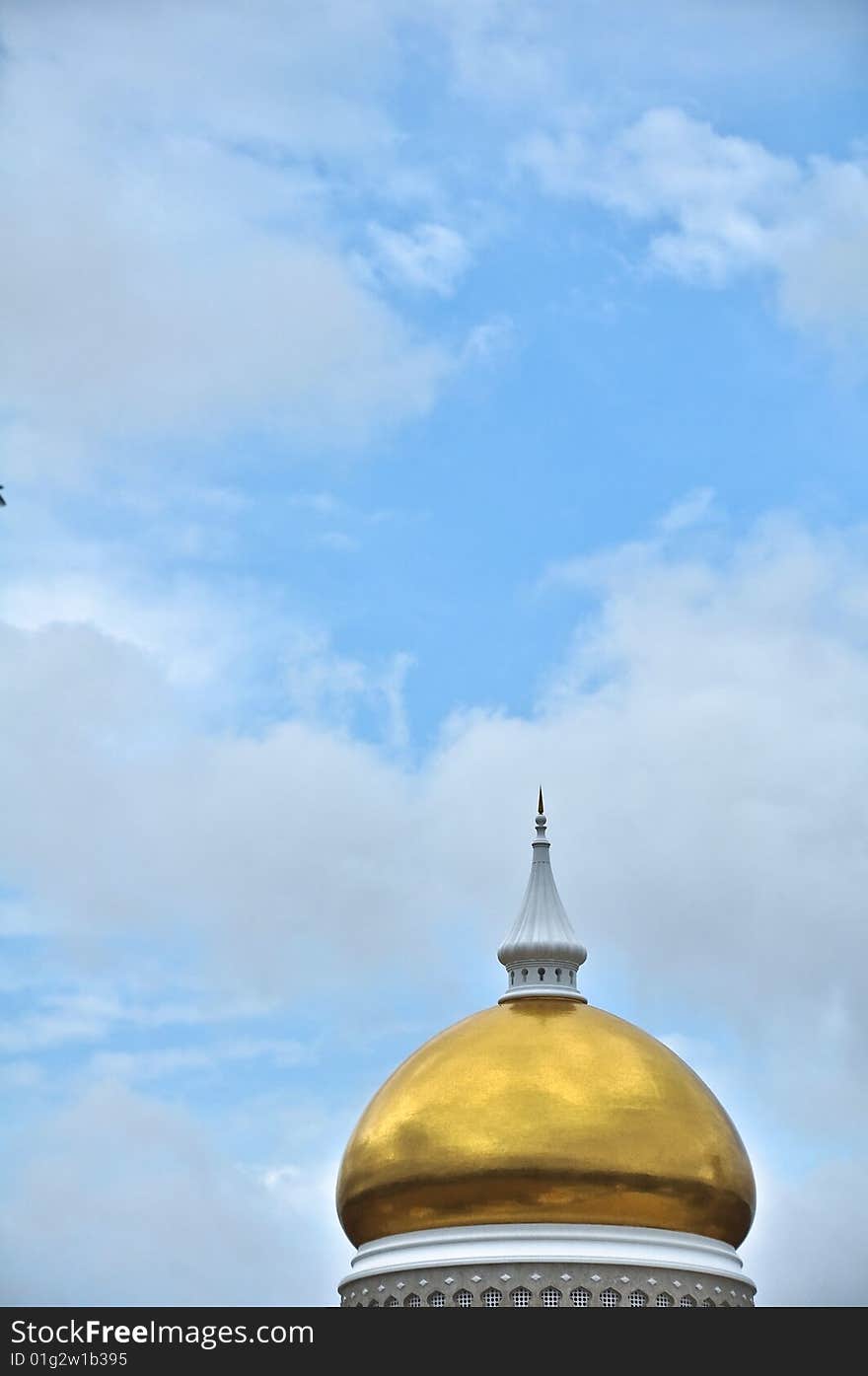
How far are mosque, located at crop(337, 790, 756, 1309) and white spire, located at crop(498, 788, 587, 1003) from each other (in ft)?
4.07

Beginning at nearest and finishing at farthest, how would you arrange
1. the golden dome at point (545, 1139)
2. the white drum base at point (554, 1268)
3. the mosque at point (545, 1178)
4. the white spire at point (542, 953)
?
the white drum base at point (554, 1268) → the mosque at point (545, 1178) → the golden dome at point (545, 1139) → the white spire at point (542, 953)

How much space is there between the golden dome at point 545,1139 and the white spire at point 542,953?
1.44m

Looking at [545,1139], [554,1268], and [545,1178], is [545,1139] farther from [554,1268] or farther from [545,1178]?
[554,1268]

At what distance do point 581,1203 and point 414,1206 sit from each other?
3165 mm

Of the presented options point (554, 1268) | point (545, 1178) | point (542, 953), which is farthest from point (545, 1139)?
point (542, 953)

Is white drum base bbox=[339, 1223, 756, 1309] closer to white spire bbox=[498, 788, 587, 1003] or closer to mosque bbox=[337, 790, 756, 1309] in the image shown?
mosque bbox=[337, 790, 756, 1309]

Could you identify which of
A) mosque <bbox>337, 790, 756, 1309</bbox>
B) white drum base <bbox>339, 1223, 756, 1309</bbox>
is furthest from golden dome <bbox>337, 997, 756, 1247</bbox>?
white drum base <bbox>339, 1223, 756, 1309</bbox>

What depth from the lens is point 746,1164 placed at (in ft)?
155

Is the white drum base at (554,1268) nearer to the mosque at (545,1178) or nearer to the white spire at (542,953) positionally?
the mosque at (545,1178)

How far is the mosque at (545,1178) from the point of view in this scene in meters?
44.2

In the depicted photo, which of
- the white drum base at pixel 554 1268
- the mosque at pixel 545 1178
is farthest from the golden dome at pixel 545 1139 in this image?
the white drum base at pixel 554 1268

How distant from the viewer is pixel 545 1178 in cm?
4431

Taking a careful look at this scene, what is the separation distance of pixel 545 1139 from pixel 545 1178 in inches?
26.2
